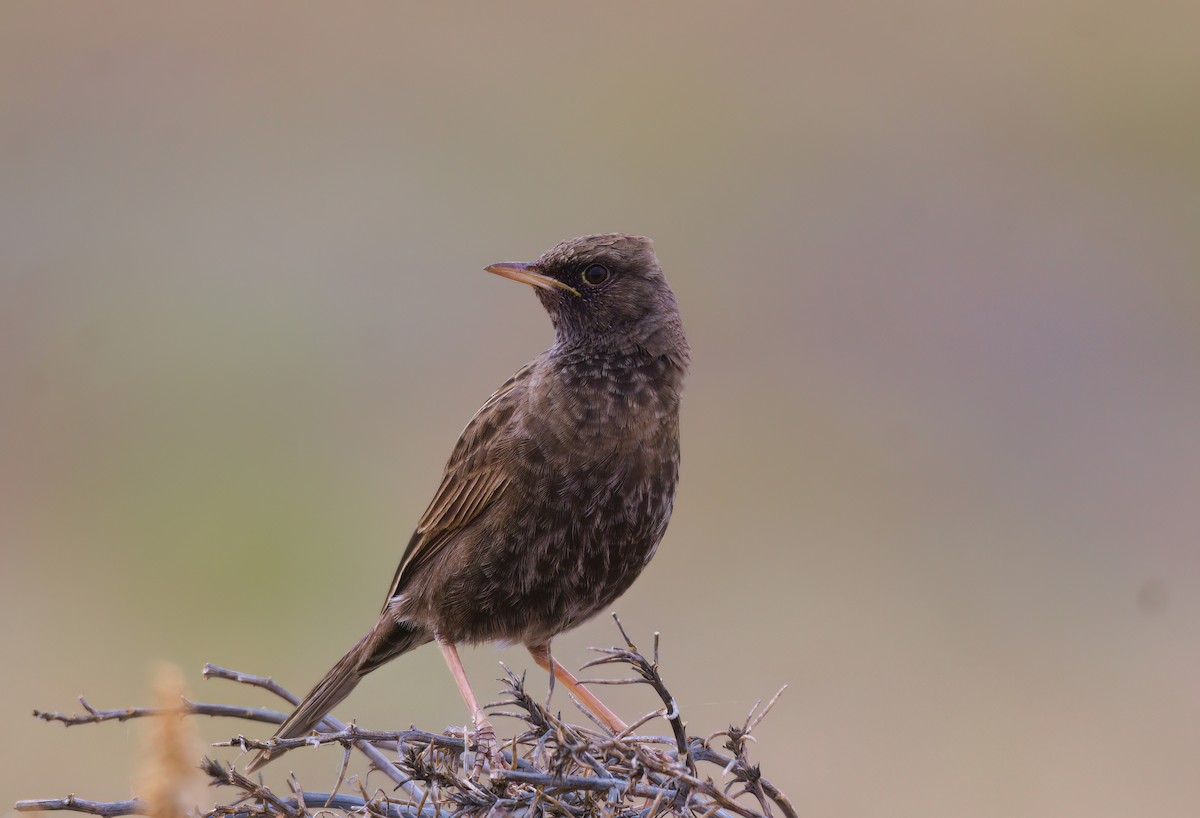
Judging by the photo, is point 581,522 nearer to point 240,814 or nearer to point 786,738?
point 240,814

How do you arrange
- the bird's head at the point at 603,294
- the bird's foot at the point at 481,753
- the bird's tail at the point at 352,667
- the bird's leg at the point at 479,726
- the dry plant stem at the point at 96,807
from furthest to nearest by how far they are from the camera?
the bird's head at the point at 603,294 < the bird's tail at the point at 352,667 < the bird's leg at the point at 479,726 < the bird's foot at the point at 481,753 < the dry plant stem at the point at 96,807

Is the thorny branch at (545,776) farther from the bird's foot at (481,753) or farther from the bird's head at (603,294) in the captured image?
the bird's head at (603,294)

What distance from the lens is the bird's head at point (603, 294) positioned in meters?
5.45

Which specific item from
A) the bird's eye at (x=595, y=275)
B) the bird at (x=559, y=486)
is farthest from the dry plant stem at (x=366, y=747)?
the bird's eye at (x=595, y=275)

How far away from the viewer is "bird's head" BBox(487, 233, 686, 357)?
5.45 meters

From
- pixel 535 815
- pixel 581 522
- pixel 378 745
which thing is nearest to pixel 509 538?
pixel 581 522

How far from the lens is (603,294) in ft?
18.0

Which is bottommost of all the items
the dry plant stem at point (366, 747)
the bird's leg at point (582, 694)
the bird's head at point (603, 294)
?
the dry plant stem at point (366, 747)

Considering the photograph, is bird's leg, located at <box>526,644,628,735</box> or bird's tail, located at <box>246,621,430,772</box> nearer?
bird's leg, located at <box>526,644,628,735</box>

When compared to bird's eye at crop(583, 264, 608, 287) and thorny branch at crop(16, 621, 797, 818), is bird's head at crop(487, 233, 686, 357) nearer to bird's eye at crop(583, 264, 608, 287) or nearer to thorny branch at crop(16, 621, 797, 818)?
bird's eye at crop(583, 264, 608, 287)

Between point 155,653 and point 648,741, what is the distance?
→ 324 inches

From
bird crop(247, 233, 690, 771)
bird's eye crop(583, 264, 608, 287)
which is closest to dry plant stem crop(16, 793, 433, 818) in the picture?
bird crop(247, 233, 690, 771)

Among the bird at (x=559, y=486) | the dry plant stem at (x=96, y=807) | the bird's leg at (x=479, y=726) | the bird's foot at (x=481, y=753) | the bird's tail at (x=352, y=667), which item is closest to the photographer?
the dry plant stem at (x=96, y=807)

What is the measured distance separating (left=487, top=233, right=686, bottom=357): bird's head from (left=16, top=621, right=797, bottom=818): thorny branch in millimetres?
2313
